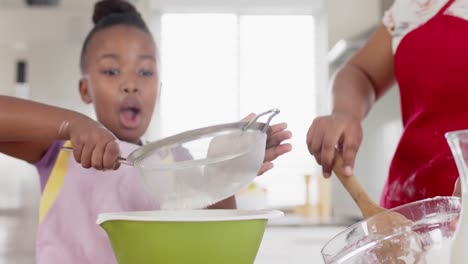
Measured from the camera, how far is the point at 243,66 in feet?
8.98

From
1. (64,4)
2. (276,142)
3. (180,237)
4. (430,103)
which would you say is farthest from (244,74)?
(180,237)

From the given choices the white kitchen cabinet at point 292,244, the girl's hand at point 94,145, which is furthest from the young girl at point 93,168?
the white kitchen cabinet at point 292,244

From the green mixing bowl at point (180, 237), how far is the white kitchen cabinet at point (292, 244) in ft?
5.11

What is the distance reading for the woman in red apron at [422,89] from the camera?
0.83 m

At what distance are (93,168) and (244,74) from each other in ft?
6.36

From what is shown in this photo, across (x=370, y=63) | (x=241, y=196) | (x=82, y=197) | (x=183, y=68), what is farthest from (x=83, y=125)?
(x=183, y=68)

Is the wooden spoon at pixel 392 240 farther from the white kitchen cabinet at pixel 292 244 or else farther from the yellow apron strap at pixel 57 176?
the white kitchen cabinet at pixel 292 244

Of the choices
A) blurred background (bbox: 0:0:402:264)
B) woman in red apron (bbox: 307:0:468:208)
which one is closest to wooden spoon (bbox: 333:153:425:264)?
woman in red apron (bbox: 307:0:468:208)

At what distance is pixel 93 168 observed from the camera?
846mm

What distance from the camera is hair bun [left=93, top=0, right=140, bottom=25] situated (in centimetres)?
108

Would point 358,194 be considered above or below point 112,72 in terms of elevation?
below

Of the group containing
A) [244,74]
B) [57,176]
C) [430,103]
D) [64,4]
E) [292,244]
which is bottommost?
[292,244]

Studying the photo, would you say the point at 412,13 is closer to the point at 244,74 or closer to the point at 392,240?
the point at 392,240

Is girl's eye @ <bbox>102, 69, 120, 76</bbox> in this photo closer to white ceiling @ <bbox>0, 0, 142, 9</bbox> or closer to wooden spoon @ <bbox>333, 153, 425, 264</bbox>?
wooden spoon @ <bbox>333, 153, 425, 264</bbox>
